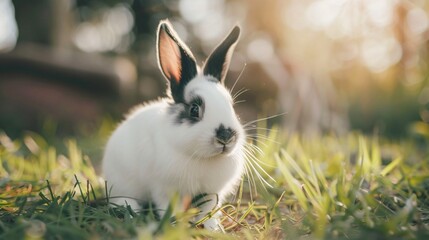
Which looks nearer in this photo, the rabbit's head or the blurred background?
the rabbit's head

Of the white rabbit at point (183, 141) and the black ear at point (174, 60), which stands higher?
the black ear at point (174, 60)

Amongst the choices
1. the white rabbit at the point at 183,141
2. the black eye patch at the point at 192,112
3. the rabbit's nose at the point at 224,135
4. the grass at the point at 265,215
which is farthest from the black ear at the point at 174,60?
the grass at the point at 265,215

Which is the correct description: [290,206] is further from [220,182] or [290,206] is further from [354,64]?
[354,64]

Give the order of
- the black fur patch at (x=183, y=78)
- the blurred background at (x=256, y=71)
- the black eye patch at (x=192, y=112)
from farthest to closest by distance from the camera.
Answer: the blurred background at (x=256, y=71) → the black fur patch at (x=183, y=78) → the black eye patch at (x=192, y=112)

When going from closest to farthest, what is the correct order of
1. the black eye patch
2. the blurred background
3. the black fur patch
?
the black eye patch, the black fur patch, the blurred background

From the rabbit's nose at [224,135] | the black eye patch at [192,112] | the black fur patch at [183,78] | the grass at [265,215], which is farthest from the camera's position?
the black fur patch at [183,78]

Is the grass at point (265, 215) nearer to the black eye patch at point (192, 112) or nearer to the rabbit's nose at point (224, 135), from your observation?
the rabbit's nose at point (224, 135)

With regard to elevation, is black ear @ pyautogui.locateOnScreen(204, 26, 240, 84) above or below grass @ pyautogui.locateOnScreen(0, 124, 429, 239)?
above

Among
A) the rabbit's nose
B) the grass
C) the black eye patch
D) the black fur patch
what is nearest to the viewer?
the grass

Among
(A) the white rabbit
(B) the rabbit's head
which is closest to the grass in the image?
(A) the white rabbit

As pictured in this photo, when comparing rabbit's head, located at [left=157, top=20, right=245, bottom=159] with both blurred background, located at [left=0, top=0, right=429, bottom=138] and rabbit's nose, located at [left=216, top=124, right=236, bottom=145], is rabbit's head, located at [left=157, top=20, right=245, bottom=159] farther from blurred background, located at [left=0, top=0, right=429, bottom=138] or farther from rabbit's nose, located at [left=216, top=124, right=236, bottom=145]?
blurred background, located at [left=0, top=0, right=429, bottom=138]
